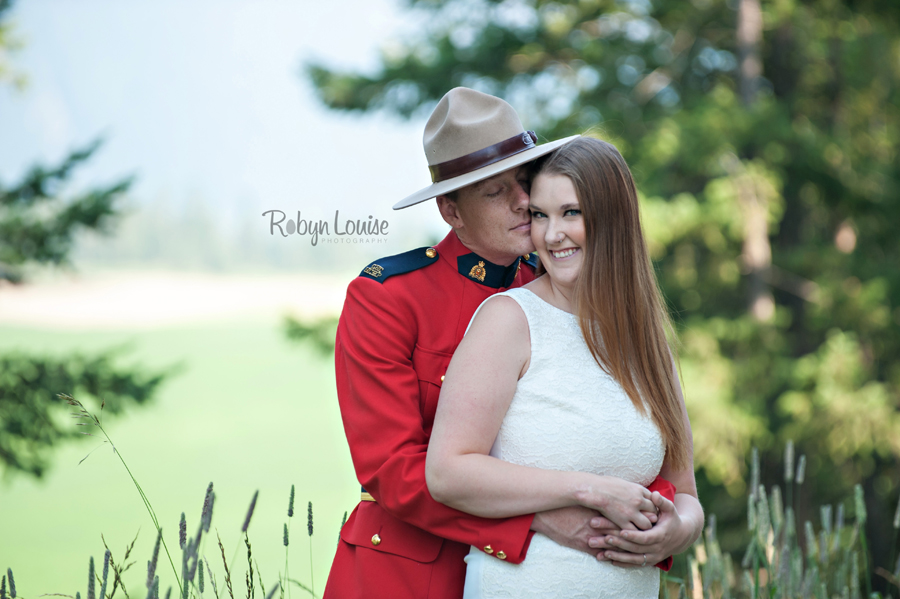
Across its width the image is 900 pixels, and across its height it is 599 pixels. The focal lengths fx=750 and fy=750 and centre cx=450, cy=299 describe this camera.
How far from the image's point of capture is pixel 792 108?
32.6 ft

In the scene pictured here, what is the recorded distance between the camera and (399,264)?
187 centimetres

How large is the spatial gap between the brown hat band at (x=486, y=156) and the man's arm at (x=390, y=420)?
0.36 m

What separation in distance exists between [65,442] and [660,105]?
7645mm

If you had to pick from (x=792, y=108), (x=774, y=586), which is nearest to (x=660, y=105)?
(x=792, y=108)

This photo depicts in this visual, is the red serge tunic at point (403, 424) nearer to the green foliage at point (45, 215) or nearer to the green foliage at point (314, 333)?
the green foliage at point (45, 215)

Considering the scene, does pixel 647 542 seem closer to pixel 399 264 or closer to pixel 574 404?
pixel 574 404

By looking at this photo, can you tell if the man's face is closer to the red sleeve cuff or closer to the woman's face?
the woman's face

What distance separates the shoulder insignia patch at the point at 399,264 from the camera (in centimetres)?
182

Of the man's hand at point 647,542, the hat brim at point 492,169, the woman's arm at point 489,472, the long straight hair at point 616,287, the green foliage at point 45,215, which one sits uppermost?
the green foliage at point 45,215

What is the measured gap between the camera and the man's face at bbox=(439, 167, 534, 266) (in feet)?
6.11

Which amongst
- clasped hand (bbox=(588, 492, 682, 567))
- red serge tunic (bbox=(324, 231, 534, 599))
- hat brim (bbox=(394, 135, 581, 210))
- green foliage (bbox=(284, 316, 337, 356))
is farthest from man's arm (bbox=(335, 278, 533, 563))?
green foliage (bbox=(284, 316, 337, 356))

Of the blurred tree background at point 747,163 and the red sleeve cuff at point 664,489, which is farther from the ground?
the blurred tree background at point 747,163

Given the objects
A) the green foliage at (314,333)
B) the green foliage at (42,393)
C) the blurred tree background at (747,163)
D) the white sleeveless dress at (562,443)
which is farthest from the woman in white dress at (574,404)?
the green foliage at (314,333)

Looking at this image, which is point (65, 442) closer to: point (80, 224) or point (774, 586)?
point (80, 224)
